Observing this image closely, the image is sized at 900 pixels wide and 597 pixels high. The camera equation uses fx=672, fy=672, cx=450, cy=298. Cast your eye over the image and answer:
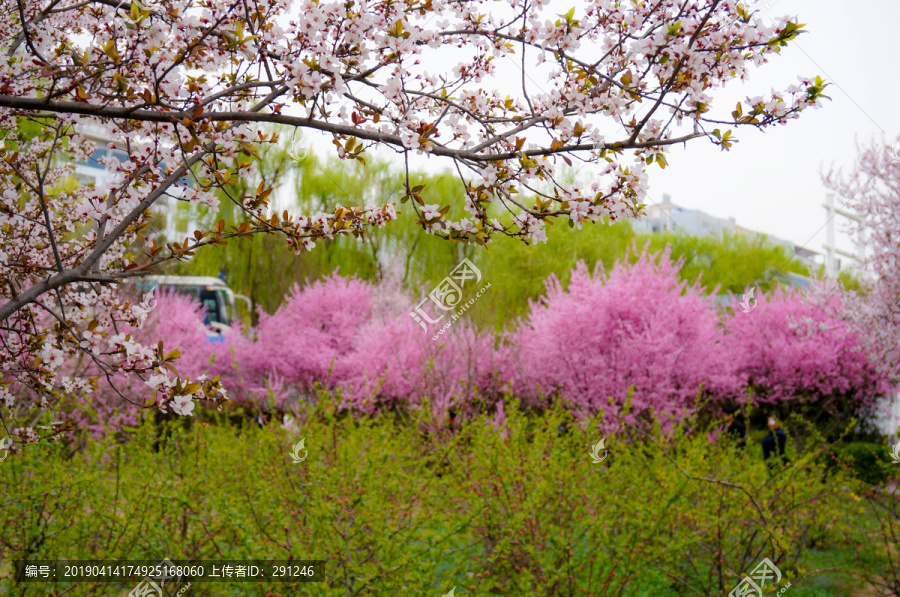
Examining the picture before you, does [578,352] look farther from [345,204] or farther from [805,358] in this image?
[345,204]

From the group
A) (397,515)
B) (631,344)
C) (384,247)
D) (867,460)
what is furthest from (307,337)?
(384,247)

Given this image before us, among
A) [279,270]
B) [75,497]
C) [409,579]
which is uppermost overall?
[279,270]

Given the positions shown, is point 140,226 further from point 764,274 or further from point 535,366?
point 764,274

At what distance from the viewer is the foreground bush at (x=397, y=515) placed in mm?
3523

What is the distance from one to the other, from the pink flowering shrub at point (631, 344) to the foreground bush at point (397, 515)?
12.0 feet

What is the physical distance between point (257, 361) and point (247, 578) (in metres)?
9.45

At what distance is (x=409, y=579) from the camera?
306cm

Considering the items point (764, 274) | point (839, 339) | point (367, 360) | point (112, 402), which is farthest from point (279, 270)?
point (764, 274)

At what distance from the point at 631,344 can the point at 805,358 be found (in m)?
4.35

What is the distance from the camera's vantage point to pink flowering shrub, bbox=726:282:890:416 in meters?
10.9

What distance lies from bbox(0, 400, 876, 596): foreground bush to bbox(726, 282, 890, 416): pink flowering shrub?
6797mm

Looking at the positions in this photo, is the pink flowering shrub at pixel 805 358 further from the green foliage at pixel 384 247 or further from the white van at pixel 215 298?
the white van at pixel 215 298

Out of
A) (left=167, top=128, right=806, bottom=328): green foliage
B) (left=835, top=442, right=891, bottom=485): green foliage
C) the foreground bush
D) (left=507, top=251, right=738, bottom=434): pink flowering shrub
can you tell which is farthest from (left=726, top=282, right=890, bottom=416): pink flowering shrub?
(left=167, top=128, right=806, bottom=328): green foliage

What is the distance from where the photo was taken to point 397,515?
4.05m
